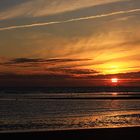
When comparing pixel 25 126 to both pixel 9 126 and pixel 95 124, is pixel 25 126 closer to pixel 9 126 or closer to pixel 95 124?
pixel 9 126

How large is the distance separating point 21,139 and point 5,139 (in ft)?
2.59

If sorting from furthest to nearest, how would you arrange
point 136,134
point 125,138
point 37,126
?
point 37,126, point 136,134, point 125,138

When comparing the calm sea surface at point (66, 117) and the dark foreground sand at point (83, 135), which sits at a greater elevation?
the dark foreground sand at point (83, 135)

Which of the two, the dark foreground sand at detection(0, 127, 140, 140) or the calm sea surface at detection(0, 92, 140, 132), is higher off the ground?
the dark foreground sand at detection(0, 127, 140, 140)

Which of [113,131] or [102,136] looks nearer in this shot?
[102,136]

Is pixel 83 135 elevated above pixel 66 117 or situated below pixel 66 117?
above

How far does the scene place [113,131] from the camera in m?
22.2

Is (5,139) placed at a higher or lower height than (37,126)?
higher

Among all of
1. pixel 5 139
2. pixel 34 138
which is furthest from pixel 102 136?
pixel 5 139

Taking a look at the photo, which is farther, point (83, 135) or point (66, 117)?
point (66, 117)

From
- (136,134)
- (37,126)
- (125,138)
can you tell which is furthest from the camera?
(37,126)

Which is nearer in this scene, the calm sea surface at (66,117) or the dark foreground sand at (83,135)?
the dark foreground sand at (83,135)

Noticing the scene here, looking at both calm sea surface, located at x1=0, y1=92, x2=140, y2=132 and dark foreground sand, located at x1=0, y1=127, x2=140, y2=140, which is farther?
calm sea surface, located at x1=0, y1=92, x2=140, y2=132

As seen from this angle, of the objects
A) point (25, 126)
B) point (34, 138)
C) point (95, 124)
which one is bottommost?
point (95, 124)
